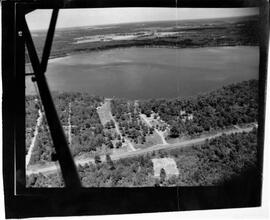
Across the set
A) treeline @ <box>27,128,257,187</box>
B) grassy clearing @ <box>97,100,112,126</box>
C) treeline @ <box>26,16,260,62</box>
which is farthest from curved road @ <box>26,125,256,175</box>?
treeline @ <box>26,16,260,62</box>

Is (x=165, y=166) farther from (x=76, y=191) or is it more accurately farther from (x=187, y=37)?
(x=187, y=37)

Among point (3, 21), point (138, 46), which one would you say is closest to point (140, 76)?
point (138, 46)

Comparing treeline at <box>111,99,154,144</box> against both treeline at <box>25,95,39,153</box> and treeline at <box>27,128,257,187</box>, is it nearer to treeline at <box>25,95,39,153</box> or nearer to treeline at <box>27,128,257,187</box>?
treeline at <box>27,128,257,187</box>

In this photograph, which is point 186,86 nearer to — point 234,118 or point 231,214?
point 234,118

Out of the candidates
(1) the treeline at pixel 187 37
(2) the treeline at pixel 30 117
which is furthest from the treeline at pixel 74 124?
(1) the treeline at pixel 187 37

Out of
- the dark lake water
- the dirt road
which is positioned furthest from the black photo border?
the dark lake water

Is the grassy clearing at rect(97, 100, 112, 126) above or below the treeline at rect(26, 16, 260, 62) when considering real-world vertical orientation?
below

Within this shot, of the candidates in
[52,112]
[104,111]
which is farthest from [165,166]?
[52,112]
